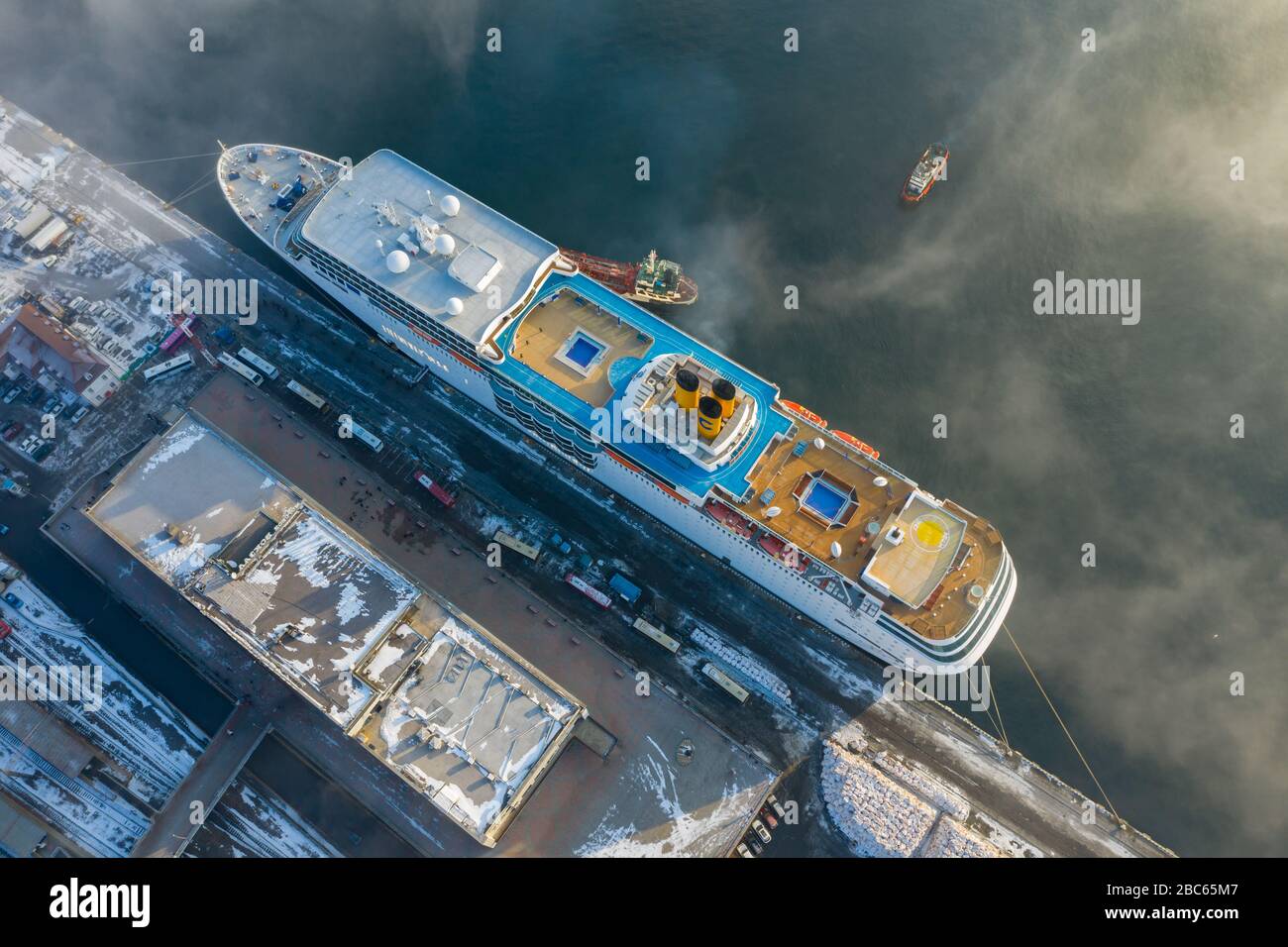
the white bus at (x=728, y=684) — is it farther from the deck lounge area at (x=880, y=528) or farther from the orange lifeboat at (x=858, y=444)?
the orange lifeboat at (x=858, y=444)

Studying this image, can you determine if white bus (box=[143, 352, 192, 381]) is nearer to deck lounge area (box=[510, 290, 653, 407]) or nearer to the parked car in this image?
deck lounge area (box=[510, 290, 653, 407])

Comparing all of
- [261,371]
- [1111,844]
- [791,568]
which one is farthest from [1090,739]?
[261,371]

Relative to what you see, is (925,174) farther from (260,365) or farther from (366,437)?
(260,365)

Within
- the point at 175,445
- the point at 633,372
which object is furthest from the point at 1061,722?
the point at 175,445

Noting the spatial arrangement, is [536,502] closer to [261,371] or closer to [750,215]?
[261,371]

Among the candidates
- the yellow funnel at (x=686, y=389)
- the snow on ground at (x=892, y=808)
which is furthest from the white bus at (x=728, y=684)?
the yellow funnel at (x=686, y=389)
